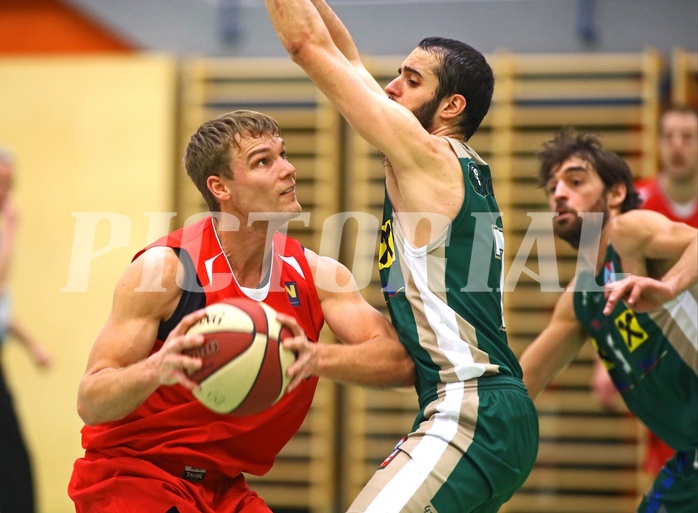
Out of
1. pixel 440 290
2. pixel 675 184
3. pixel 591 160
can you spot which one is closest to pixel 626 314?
pixel 591 160

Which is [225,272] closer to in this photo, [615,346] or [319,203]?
[615,346]

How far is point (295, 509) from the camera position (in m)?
9.55

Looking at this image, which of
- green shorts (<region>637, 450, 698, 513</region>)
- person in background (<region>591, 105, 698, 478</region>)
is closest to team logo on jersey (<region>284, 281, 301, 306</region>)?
green shorts (<region>637, 450, 698, 513</region>)

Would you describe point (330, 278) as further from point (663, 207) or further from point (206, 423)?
point (663, 207)

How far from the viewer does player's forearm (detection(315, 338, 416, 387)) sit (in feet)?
12.0

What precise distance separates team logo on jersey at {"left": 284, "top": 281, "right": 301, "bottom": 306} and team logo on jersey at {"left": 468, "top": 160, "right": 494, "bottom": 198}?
2.77ft

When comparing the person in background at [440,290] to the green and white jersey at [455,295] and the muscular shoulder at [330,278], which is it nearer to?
the green and white jersey at [455,295]

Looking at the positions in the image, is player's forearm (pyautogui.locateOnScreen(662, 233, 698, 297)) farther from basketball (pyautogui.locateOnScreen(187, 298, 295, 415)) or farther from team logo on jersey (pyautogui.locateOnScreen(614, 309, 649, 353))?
basketball (pyautogui.locateOnScreen(187, 298, 295, 415))

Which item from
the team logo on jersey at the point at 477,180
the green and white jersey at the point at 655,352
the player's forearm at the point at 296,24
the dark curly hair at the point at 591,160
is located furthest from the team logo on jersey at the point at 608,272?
the player's forearm at the point at 296,24

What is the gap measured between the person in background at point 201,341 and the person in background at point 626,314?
1354mm

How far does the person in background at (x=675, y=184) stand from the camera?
6805 mm

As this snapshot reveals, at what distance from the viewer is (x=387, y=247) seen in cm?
391

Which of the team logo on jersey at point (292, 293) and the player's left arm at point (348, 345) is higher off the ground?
the team logo on jersey at point (292, 293)

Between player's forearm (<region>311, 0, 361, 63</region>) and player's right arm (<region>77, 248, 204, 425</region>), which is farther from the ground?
player's forearm (<region>311, 0, 361, 63</region>)
